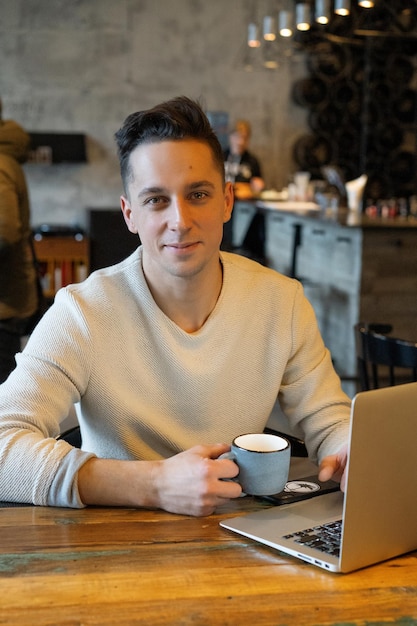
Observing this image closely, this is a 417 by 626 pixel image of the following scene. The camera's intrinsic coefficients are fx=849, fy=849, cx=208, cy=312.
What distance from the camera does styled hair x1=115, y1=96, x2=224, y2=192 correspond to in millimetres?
1739

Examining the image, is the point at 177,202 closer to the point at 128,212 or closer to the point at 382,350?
the point at 128,212

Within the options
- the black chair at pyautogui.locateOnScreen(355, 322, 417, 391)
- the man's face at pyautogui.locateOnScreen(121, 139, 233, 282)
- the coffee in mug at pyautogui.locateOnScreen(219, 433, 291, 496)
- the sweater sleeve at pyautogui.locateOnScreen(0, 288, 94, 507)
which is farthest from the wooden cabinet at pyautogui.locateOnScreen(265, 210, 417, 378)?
the coffee in mug at pyautogui.locateOnScreen(219, 433, 291, 496)

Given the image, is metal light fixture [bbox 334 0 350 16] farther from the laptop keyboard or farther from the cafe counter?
the laptop keyboard

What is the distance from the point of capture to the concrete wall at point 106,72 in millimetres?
9047

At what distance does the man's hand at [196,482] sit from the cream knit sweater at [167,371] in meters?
0.30

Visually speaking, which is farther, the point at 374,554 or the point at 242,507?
the point at 242,507

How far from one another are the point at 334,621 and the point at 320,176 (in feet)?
29.9

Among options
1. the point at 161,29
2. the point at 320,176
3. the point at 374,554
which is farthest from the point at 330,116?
the point at 374,554

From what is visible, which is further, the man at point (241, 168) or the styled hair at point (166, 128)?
the man at point (241, 168)

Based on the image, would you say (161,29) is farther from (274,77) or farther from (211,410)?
(211,410)

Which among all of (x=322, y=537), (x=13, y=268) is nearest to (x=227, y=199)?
(x=322, y=537)

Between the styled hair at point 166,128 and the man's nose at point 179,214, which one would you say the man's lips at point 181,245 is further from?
the styled hair at point 166,128

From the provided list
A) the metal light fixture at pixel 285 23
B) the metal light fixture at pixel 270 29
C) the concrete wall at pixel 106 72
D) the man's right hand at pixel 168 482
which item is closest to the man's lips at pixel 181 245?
the man's right hand at pixel 168 482

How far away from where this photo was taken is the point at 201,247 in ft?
5.75
